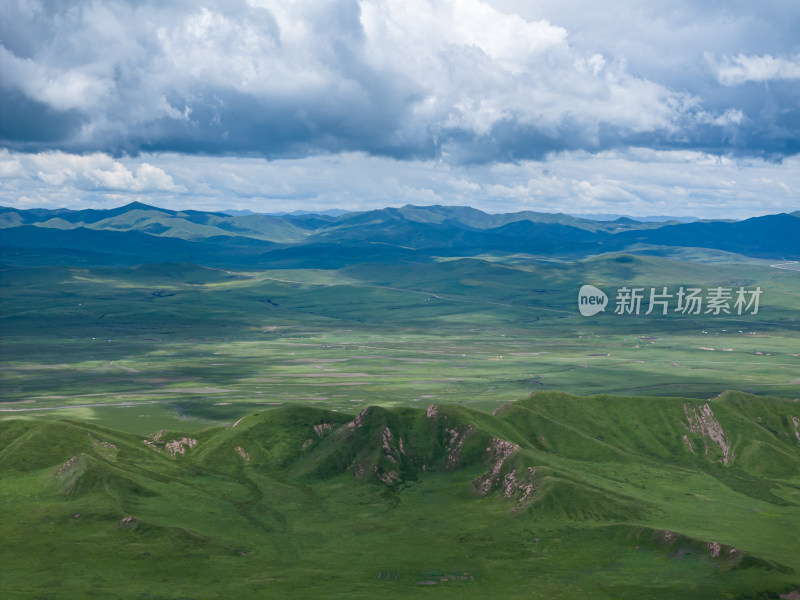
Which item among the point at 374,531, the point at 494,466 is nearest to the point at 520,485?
the point at 494,466

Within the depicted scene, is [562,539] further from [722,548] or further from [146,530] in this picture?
[146,530]

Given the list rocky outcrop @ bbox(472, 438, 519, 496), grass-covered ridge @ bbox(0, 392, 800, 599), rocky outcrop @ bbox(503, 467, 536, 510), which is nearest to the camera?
grass-covered ridge @ bbox(0, 392, 800, 599)

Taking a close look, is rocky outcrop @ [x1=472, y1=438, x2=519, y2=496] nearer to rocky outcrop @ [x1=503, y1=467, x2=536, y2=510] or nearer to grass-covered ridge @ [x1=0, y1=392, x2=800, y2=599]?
grass-covered ridge @ [x1=0, y1=392, x2=800, y2=599]

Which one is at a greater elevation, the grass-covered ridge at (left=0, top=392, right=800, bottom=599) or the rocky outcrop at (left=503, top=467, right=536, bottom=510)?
the rocky outcrop at (left=503, top=467, right=536, bottom=510)

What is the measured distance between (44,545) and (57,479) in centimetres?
3144

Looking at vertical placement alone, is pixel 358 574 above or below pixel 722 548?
below

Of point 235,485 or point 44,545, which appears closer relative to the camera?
point 44,545

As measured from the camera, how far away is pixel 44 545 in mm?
151625

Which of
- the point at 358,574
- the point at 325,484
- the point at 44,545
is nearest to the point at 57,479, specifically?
the point at 44,545

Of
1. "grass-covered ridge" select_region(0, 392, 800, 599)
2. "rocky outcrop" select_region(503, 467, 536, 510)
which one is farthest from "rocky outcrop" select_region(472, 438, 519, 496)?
"rocky outcrop" select_region(503, 467, 536, 510)

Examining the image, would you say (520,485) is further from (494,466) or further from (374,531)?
(374,531)

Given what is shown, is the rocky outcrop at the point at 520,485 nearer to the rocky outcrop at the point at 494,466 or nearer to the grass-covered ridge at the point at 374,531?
the grass-covered ridge at the point at 374,531

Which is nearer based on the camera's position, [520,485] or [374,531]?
[374,531]

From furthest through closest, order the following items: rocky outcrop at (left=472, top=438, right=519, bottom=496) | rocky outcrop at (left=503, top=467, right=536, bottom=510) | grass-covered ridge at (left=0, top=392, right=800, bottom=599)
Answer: rocky outcrop at (left=472, top=438, right=519, bottom=496) → rocky outcrop at (left=503, top=467, right=536, bottom=510) → grass-covered ridge at (left=0, top=392, right=800, bottom=599)
